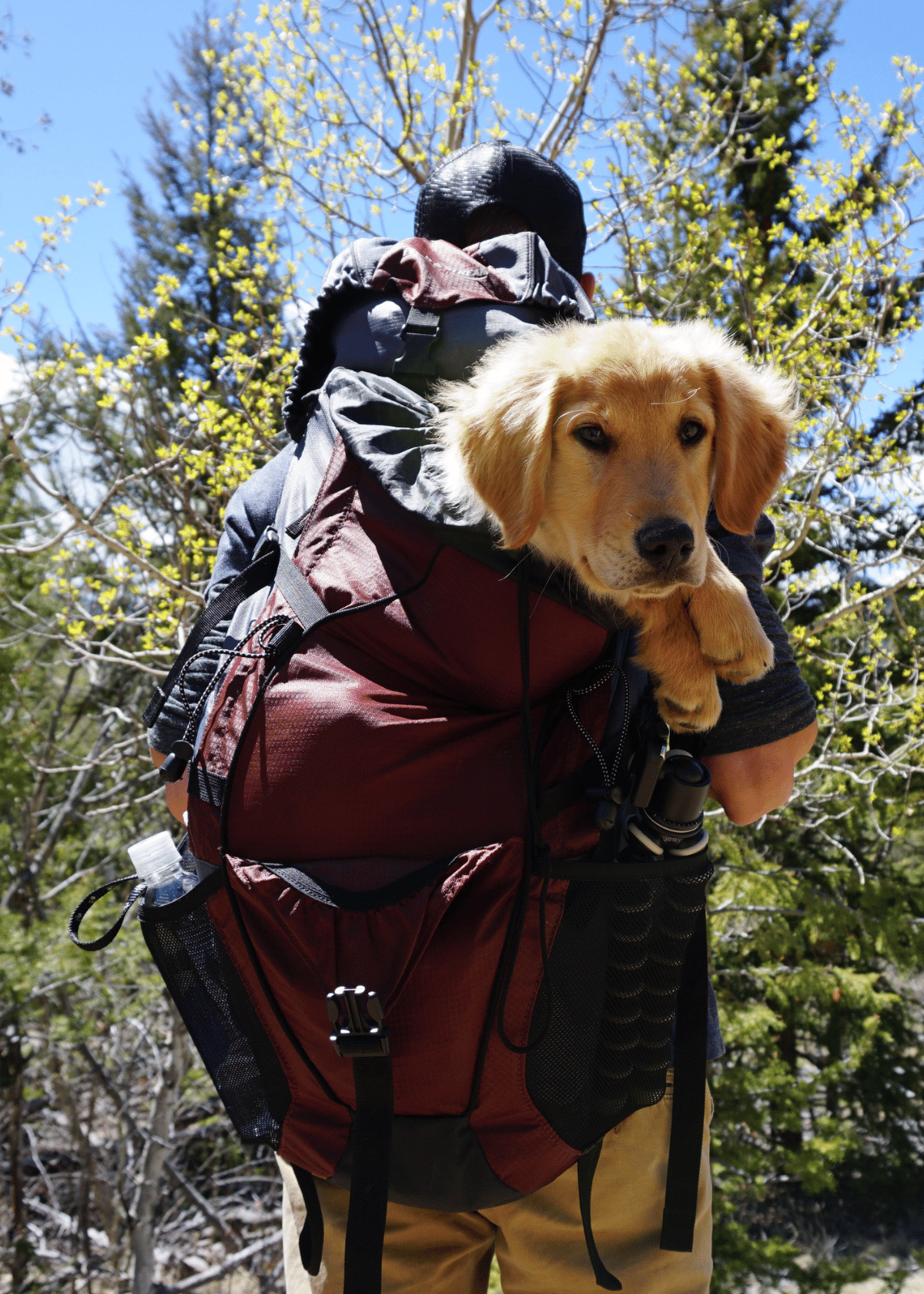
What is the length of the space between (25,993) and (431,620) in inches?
298

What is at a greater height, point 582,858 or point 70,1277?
point 582,858

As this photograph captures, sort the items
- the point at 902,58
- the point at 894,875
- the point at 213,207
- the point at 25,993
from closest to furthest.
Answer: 1. the point at 902,58
2. the point at 25,993
3. the point at 894,875
4. the point at 213,207

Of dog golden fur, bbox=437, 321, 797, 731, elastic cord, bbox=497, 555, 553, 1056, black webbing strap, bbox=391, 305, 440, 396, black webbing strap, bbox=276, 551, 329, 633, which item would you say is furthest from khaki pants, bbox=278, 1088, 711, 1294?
black webbing strap, bbox=391, 305, 440, 396

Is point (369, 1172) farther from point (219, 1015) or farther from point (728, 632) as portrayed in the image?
Answer: point (728, 632)

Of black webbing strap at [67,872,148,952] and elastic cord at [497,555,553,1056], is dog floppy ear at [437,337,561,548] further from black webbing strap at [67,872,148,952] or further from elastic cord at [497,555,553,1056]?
black webbing strap at [67,872,148,952]

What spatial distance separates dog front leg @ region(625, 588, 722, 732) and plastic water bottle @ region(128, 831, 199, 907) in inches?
32.2

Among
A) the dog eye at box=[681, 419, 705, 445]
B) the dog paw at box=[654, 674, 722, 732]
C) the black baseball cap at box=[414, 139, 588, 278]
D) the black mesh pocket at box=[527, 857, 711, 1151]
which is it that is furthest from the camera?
the black baseball cap at box=[414, 139, 588, 278]

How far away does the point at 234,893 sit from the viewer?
1324mm

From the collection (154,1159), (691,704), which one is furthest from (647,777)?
(154,1159)

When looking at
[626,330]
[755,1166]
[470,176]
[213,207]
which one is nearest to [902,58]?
[470,176]

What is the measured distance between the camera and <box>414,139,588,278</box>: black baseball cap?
72.7 inches

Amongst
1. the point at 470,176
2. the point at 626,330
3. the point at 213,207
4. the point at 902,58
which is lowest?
the point at 626,330

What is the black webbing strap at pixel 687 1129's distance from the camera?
1468 millimetres

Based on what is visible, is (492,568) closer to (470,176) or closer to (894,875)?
(470,176)
